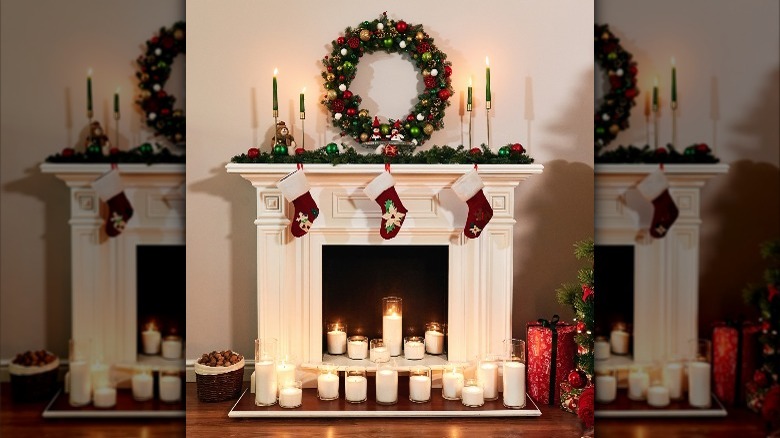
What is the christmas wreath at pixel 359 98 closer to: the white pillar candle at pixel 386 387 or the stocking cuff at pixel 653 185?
the white pillar candle at pixel 386 387

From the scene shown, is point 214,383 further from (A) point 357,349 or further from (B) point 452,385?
(B) point 452,385

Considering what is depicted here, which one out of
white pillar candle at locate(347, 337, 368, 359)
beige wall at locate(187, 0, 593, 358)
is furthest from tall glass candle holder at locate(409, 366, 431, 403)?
beige wall at locate(187, 0, 593, 358)

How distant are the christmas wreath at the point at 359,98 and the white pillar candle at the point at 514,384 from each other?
103cm

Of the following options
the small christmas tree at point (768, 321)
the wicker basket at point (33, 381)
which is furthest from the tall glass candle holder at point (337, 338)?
the small christmas tree at point (768, 321)

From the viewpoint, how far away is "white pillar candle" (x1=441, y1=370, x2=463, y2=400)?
2.43 m

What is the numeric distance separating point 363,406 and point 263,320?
54 centimetres

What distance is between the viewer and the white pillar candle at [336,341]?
103 inches

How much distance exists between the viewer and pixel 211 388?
2438 mm

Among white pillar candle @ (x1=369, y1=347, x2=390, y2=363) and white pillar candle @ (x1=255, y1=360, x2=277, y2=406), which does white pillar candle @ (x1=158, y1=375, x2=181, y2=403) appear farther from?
white pillar candle @ (x1=369, y1=347, x2=390, y2=363)

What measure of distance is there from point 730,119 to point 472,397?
197cm

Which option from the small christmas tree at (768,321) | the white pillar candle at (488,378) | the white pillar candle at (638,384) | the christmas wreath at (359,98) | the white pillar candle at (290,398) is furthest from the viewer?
the christmas wreath at (359,98)

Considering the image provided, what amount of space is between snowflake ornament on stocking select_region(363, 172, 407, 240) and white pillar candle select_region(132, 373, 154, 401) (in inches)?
67.3

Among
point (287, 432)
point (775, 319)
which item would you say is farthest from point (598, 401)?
point (287, 432)

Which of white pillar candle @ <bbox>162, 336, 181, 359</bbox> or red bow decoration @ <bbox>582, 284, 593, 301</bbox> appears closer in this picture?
white pillar candle @ <bbox>162, 336, 181, 359</bbox>
